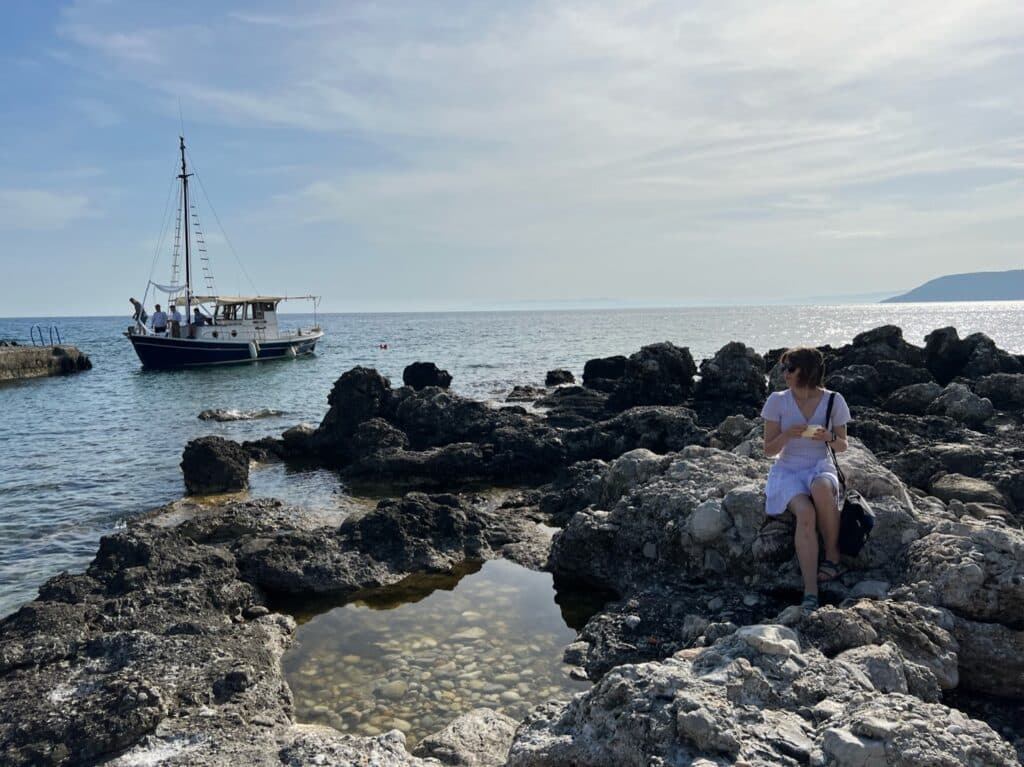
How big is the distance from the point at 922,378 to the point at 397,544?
54.2ft

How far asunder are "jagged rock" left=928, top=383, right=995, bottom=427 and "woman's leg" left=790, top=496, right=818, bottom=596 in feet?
37.5

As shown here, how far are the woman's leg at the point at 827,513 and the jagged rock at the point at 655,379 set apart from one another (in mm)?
14306

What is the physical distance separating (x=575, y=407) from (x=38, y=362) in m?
45.5

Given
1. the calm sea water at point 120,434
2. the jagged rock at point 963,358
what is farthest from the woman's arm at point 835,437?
the jagged rock at point 963,358

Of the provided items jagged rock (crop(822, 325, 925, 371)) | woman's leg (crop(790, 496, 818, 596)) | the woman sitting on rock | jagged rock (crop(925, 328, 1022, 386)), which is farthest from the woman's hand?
jagged rock (crop(925, 328, 1022, 386))

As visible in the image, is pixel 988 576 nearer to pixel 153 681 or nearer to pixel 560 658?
pixel 560 658

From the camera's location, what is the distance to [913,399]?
16953 millimetres

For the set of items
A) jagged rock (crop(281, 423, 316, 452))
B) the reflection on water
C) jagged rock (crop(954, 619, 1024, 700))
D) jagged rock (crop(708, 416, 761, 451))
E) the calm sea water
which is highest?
jagged rock (crop(708, 416, 761, 451))

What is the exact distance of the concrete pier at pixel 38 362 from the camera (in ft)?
157

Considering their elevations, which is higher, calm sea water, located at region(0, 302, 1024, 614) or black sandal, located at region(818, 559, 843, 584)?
black sandal, located at region(818, 559, 843, 584)

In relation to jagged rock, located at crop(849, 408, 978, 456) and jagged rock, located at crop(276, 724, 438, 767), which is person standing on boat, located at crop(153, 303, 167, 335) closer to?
jagged rock, located at crop(849, 408, 978, 456)

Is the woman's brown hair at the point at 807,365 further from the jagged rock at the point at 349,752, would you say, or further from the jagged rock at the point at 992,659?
the jagged rock at the point at 349,752

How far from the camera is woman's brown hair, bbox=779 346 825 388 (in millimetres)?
5785

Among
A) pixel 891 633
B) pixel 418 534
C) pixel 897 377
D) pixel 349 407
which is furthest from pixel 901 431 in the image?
pixel 349 407
